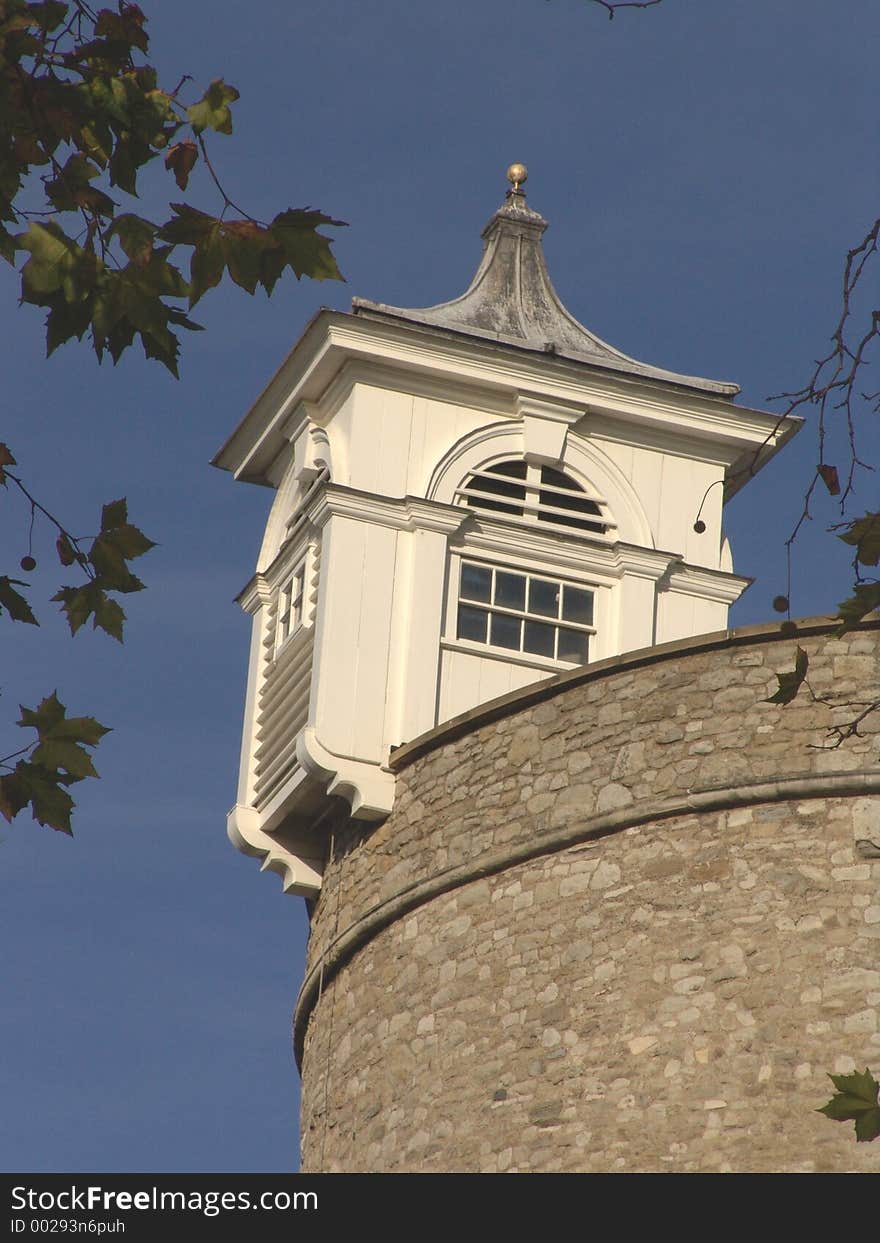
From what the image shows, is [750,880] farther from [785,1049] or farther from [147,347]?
[147,347]

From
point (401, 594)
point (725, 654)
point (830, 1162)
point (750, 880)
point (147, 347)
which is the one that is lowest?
point (830, 1162)

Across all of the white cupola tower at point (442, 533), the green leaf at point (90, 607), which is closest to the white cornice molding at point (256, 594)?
the white cupola tower at point (442, 533)

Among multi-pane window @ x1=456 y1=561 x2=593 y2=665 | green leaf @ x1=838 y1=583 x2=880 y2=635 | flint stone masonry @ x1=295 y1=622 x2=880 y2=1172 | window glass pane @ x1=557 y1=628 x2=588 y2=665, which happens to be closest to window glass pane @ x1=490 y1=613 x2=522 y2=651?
multi-pane window @ x1=456 y1=561 x2=593 y2=665

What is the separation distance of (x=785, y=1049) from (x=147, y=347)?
5.97m

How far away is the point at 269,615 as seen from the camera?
661 inches

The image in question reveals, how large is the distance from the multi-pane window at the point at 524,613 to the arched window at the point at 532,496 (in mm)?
472

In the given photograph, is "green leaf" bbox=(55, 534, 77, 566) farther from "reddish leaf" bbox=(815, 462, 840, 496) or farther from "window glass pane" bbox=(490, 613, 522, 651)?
"window glass pane" bbox=(490, 613, 522, 651)

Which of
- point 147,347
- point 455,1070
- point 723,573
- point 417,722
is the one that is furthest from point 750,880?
point 147,347

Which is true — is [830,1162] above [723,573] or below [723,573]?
below

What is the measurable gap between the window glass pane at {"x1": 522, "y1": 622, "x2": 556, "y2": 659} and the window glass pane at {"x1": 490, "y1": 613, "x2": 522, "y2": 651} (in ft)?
0.19

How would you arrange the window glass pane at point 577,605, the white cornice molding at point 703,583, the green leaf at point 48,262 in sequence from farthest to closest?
1. the white cornice molding at point 703,583
2. the window glass pane at point 577,605
3. the green leaf at point 48,262

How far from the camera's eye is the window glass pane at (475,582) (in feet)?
51.6

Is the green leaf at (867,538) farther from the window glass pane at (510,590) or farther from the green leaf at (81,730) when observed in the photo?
the window glass pane at (510,590)

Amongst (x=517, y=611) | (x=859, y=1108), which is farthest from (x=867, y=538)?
(x=517, y=611)
